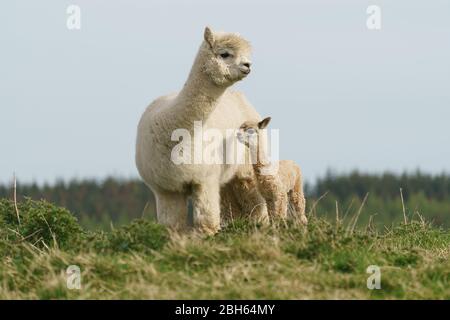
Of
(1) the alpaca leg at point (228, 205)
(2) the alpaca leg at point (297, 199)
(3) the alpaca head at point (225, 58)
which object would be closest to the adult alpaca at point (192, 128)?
(3) the alpaca head at point (225, 58)

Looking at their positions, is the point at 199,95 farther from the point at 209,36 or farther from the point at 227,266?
the point at 227,266

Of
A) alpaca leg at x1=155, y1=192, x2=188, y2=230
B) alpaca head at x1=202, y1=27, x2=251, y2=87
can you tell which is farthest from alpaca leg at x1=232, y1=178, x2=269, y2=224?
alpaca head at x1=202, y1=27, x2=251, y2=87

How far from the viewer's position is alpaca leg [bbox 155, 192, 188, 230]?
11.4 m

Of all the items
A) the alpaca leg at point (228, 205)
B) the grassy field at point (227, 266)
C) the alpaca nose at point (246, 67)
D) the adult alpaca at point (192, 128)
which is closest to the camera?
the grassy field at point (227, 266)

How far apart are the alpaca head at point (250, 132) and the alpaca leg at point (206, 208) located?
770 mm

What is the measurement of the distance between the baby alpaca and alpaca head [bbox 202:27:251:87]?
4.09 ft

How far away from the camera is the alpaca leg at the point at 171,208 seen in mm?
11383

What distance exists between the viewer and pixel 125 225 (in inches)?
379

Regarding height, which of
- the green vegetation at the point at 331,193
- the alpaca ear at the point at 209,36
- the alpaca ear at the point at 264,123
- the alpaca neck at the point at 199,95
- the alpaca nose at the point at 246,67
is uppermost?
the alpaca ear at the point at 209,36

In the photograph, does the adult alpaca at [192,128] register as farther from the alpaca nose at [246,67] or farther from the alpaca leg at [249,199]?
the alpaca leg at [249,199]

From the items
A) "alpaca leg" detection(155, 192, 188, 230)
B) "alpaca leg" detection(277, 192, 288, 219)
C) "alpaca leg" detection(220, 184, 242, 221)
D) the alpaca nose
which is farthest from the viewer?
"alpaca leg" detection(220, 184, 242, 221)

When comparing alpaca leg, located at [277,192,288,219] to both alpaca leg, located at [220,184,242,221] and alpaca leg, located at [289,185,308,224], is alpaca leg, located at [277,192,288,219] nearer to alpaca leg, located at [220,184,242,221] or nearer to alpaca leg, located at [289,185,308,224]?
alpaca leg, located at [220,184,242,221]

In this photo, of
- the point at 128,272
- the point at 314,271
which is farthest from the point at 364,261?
the point at 128,272

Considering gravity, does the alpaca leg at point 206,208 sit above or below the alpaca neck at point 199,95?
below
